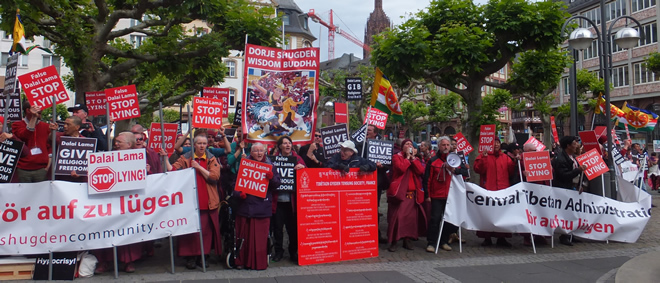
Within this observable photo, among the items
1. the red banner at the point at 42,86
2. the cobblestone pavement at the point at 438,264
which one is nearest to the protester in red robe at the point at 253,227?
the cobblestone pavement at the point at 438,264

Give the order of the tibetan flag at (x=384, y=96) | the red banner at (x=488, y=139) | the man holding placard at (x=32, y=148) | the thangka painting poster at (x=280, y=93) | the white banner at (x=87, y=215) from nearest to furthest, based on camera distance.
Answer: the white banner at (x=87, y=215), the man holding placard at (x=32, y=148), the thangka painting poster at (x=280, y=93), the red banner at (x=488, y=139), the tibetan flag at (x=384, y=96)

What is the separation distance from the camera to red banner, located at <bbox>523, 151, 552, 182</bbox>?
26.6 feet

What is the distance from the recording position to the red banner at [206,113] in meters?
7.27

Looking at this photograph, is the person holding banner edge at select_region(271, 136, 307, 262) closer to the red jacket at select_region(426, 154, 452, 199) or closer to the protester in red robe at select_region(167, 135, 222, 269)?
the protester in red robe at select_region(167, 135, 222, 269)

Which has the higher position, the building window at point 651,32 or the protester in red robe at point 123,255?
the building window at point 651,32

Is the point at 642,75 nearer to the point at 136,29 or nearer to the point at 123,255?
the point at 136,29

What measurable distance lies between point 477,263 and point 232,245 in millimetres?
3521

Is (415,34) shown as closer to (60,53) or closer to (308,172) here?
(308,172)

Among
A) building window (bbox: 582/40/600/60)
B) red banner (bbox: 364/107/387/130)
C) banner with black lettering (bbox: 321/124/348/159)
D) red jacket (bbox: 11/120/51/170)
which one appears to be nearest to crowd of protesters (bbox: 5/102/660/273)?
red jacket (bbox: 11/120/51/170)

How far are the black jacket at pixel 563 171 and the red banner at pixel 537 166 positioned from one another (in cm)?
47

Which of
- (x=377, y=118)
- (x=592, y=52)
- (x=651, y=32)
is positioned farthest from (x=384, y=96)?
(x=592, y=52)

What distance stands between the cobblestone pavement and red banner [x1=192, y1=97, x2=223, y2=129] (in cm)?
199

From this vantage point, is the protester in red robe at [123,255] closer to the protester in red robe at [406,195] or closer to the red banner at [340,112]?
the protester in red robe at [406,195]

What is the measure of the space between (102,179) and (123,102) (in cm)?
226
